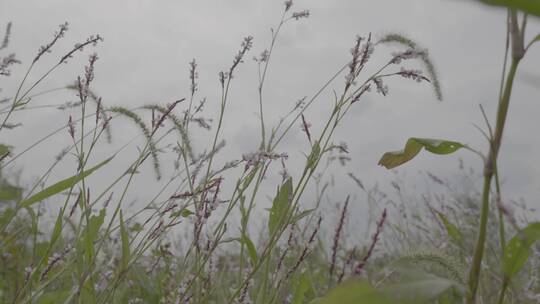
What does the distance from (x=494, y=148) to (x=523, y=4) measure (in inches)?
18.4

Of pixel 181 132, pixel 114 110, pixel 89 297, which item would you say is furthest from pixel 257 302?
pixel 114 110

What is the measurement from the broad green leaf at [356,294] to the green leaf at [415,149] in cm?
42

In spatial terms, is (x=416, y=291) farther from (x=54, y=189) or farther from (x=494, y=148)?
(x=54, y=189)

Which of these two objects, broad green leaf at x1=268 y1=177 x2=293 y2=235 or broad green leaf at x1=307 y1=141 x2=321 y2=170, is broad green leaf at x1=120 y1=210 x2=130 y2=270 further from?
broad green leaf at x1=307 y1=141 x2=321 y2=170

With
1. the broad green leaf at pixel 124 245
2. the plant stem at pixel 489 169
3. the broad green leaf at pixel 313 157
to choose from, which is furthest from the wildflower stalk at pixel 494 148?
the broad green leaf at pixel 124 245

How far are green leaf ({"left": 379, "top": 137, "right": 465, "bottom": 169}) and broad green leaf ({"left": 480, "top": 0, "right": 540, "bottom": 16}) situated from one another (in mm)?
566

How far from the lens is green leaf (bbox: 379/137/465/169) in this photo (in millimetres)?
955

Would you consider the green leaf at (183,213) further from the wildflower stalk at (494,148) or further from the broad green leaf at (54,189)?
the wildflower stalk at (494,148)

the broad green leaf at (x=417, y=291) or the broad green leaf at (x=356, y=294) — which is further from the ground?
the broad green leaf at (x=356, y=294)

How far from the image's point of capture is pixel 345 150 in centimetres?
155

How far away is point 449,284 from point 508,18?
0.44 meters

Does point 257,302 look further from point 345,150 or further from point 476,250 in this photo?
point 476,250

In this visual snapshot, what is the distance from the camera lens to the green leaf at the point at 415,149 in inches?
37.6

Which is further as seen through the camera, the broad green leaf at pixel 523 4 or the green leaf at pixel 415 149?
the green leaf at pixel 415 149
